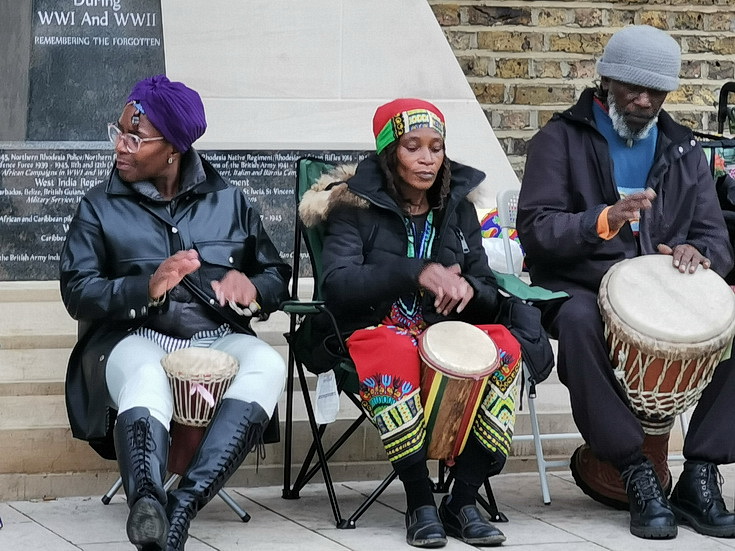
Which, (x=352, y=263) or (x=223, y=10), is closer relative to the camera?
(x=352, y=263)

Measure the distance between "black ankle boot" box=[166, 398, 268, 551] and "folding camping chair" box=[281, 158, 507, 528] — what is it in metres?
0.41

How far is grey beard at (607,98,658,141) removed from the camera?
5227 millimetres

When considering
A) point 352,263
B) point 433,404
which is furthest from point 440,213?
point 433,404

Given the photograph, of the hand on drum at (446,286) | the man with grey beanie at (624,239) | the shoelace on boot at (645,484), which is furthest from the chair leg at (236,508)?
the shoelace on boot at (645,484)

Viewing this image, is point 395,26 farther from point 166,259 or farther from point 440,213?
point 166,259

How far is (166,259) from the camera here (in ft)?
15.0

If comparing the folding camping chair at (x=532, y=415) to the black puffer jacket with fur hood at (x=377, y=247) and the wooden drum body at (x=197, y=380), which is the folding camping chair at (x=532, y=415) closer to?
the black puffer jacket with fur hood at (x=377, y=247)

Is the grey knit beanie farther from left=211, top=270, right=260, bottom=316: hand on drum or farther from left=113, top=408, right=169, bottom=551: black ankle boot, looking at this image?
left=113, top=408, right=169, bottom=551: black ankle boot

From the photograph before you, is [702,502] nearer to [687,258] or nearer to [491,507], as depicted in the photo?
[491,507]

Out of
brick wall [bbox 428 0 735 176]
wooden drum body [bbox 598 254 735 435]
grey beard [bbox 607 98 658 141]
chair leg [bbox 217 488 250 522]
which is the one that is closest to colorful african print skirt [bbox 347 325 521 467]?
wooden drum body [bbox 598 254 735 435]

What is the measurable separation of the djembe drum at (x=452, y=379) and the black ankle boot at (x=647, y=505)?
0.59 m

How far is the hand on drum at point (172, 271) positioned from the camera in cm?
444

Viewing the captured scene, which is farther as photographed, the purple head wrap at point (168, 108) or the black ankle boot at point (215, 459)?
the purple head wrap at point (168, 108)

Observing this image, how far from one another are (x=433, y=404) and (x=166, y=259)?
911 millimetres
